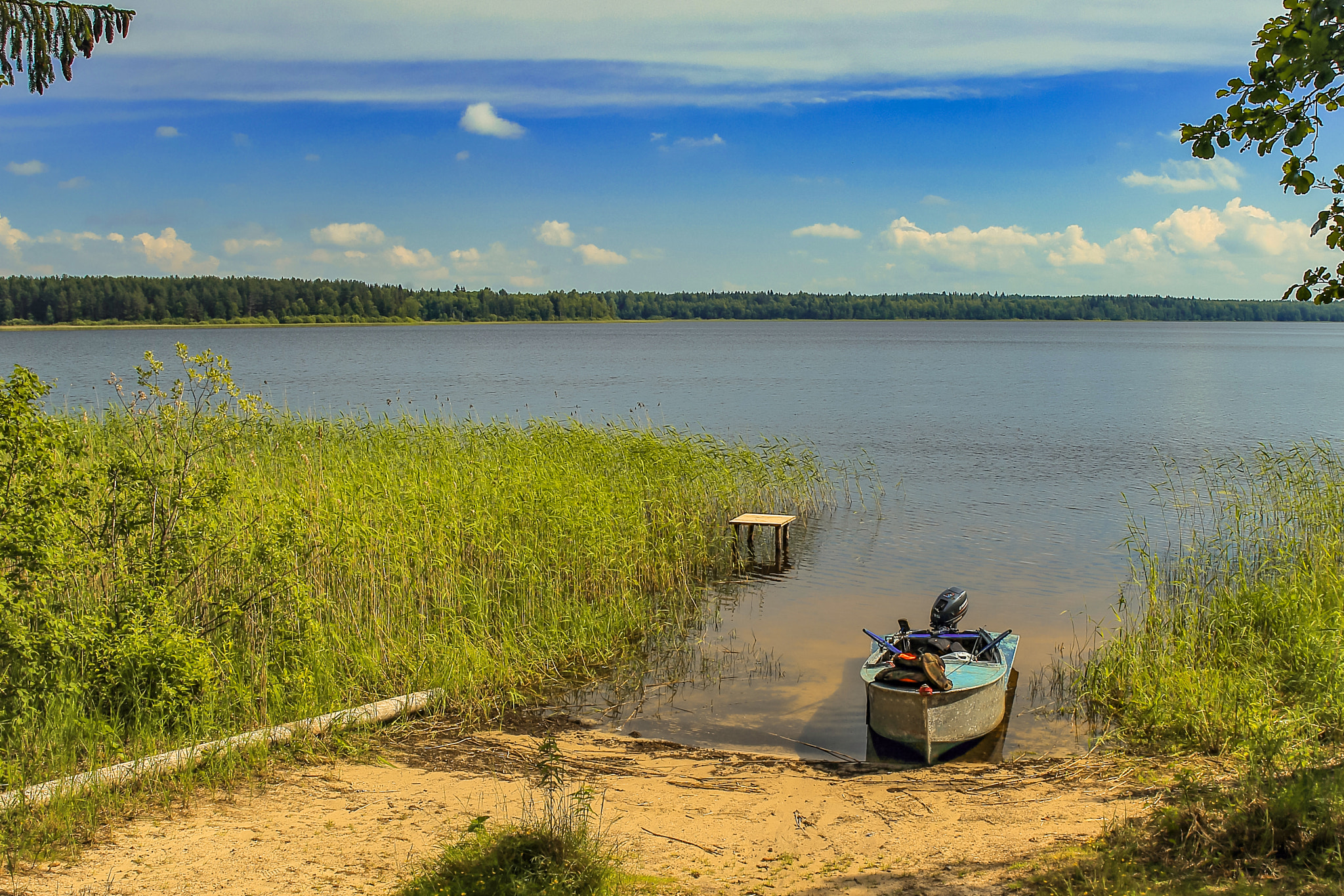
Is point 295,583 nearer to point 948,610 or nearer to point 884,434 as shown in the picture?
point 948,610

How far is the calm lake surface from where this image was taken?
10.9 m

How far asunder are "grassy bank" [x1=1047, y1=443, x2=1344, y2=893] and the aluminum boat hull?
125 cm

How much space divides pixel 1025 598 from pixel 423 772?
31.9 feet

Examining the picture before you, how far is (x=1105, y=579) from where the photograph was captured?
14.7m

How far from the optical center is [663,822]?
21.4 ft

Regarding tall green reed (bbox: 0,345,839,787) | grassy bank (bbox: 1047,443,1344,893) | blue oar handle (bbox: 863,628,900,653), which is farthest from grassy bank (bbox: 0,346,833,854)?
grassy bank (bbox: 1047,443,1344,893)

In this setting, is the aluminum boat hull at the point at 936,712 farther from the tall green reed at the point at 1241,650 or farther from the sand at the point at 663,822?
the tall green reed at the point at 1241,650

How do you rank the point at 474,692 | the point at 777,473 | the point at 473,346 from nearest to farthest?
the point at 474,692, the point at 777,473, the point at 473,346

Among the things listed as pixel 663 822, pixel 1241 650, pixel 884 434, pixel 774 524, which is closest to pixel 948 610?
pixel 1241 650

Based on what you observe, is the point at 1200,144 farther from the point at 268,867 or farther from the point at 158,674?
the point at 158,674

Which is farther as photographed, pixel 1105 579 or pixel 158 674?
pixel 1105 579

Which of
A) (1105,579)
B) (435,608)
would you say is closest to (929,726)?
(435,608)

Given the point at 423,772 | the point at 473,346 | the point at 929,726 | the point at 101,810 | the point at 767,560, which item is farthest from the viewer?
the point at 473,346

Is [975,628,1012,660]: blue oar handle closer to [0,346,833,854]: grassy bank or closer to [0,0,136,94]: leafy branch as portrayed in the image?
[0,346,833,854]: grassy bank
